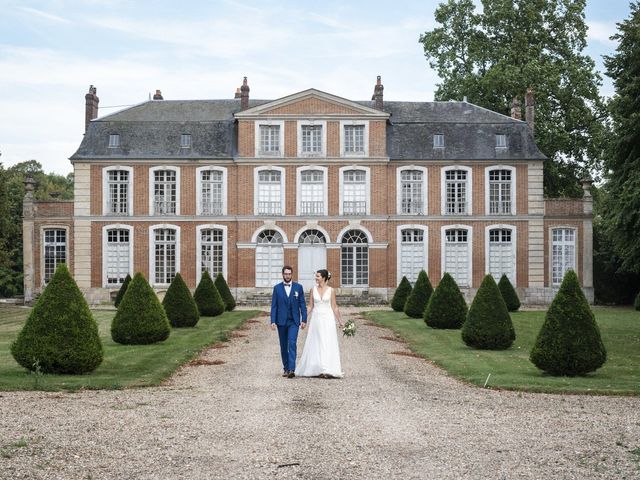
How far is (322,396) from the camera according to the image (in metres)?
10.9

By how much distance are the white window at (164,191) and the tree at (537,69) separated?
13602 millimetres

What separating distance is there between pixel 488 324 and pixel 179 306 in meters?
8.20

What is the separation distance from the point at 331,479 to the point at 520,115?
33.6 m

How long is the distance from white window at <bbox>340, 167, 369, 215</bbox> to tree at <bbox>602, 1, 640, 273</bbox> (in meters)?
15.8

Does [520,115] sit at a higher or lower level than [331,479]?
higher

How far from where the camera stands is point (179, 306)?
72.2ft

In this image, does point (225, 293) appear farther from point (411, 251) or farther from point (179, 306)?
point (411, 251)

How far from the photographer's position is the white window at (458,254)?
36.0 metres

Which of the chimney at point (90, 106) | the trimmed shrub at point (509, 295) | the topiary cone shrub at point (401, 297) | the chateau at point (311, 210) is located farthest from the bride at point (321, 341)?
the chimney at point (90, 106)

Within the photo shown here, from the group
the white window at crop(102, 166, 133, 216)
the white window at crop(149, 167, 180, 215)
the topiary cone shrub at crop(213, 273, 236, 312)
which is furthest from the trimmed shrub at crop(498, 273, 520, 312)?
the white window at crop(102, 166, 133, 216)

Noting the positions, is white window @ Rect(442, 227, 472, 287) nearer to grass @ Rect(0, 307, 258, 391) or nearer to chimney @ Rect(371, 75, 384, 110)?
chimney @ Rect(371, 75, 384, 110)

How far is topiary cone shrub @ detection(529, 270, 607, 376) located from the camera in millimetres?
12938

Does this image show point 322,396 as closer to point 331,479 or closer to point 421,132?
point 331,479

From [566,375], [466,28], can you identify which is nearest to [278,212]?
[466,28]
